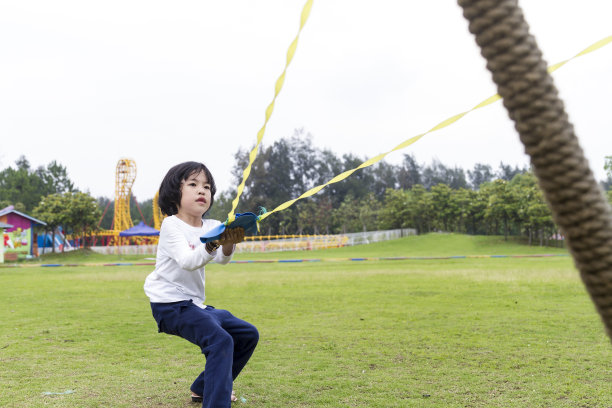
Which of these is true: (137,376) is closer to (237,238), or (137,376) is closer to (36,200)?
(237,238)

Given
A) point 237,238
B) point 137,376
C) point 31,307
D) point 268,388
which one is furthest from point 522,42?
point 31,307

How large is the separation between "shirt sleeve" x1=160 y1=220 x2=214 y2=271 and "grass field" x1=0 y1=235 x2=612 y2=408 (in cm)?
111

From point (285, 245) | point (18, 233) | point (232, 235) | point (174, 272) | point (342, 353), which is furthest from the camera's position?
point (285, 245)

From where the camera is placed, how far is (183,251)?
3129 mm

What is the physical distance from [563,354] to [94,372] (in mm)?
3888

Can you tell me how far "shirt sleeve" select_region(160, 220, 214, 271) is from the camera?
2.93 metres

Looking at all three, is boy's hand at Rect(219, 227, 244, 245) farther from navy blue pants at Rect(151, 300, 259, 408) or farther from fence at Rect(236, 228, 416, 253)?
fence at Rect(236, 228, 416, 253)

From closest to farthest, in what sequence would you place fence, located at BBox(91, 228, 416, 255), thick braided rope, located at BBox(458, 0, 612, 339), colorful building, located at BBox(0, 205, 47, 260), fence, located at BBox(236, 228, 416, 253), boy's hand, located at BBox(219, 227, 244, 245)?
1. thick braided rope, located at BBox(458, 0, 612, 339)
2. boy's hand, located at BBox(219, 227, 244, 245)
3. colorful building, located at BBox(0, 205, 47, 260)
4. fence, located at BBox(91, 228, 416, 255)
5. fence, located at BBox(236, 228, 416, 253)

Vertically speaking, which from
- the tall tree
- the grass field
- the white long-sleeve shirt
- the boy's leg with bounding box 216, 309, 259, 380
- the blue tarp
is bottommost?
the grass field

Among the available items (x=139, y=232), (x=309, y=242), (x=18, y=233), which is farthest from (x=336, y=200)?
(x=18, y=233)

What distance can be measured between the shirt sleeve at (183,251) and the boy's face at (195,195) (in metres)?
0.18

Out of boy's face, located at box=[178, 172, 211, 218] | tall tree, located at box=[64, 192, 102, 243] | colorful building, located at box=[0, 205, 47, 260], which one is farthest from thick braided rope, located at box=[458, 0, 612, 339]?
tall tree, located at box=[64, 192, 102, 243]

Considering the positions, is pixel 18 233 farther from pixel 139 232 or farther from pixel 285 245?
pixel 285 245

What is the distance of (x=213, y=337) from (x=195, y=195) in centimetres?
85
